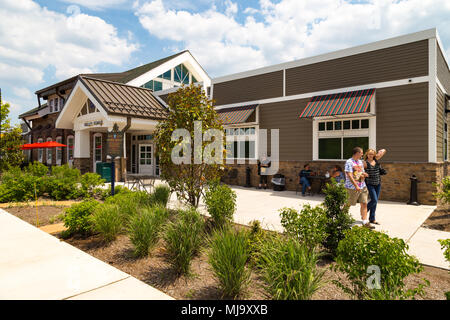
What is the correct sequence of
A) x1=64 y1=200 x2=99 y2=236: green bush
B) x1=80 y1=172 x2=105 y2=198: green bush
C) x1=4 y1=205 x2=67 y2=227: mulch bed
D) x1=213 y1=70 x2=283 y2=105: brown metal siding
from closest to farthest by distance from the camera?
x1=64 y1=200 x2=99 y2=236: green bush → x1=4 y1=205 x2=67 y2=227: mulch bed → x1=80 y1=172 x2=105 y2=198: green bush → x1=213 y1=70 x2=283 y2=105: brown metal siding

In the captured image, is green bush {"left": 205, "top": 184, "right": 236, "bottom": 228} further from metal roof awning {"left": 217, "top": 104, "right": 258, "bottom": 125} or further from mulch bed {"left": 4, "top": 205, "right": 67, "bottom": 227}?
metal roof awning {"left": 217, "top": 104, "right": 258, "bottom": 125}

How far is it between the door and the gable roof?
346 centimetres

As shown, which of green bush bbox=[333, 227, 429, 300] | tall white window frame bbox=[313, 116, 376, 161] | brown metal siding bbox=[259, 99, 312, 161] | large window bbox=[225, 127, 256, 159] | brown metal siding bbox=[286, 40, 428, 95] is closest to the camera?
green bush bbox=[333, 227, 429, 300]

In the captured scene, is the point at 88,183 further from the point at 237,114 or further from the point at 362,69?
the point at 362,69

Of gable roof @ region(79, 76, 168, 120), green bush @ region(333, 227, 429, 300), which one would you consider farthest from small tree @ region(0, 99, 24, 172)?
green bush @ region(333, 227, 429, 300)

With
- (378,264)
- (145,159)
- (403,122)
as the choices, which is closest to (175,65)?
(145,159)

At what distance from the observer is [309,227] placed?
382 cm

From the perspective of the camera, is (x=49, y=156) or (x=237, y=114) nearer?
(x=237, y=114)

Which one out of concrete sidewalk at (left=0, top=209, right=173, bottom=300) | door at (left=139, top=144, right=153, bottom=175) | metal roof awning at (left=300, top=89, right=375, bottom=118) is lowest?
concrete sidewalk at (left=0, top=209, right=173, bottom=300)

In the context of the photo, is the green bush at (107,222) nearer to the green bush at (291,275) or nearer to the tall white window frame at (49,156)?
the green bush at (291,275)

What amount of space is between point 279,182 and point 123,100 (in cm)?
998

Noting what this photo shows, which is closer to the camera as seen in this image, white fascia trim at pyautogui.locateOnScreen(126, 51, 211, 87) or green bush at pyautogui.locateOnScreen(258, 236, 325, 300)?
green bush at pyautogui.locateOnScreen(258, 236, 325, 300)

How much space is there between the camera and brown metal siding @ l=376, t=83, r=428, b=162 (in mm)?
9234
